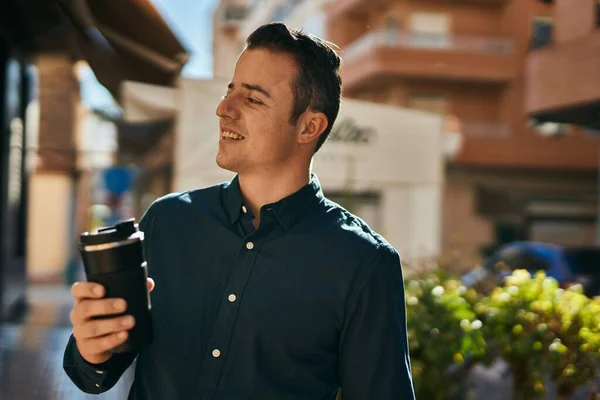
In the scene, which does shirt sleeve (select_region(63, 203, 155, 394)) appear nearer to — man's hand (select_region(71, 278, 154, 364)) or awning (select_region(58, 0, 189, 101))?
man's hand (select_region(71, 278, 154, 364))

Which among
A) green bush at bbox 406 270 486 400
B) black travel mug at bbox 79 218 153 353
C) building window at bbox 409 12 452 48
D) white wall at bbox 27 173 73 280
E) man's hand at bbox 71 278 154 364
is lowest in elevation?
white wall at bbox 27 173 73 280

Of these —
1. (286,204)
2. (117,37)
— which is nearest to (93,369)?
(286,204)

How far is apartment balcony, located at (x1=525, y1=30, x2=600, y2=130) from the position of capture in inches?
450

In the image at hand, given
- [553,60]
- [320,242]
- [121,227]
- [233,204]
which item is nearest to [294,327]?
[320,242]

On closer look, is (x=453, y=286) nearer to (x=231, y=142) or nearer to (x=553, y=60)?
(x=231, y=142)

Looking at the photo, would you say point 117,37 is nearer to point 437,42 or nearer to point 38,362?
point 38,362

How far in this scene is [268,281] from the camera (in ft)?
6.95

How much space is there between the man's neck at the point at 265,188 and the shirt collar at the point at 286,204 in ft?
0.06

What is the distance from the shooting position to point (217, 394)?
210cm

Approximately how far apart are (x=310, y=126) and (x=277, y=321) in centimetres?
49

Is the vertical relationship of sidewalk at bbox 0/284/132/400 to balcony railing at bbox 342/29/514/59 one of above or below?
below

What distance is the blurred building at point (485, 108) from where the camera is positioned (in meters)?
30.9

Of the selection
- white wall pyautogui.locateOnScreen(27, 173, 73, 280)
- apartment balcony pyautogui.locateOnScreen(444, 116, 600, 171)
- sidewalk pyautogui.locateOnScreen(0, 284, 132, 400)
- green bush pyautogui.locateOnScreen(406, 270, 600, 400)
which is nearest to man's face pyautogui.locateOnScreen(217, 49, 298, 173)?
green bush pyautogui.locateOnScreen(406, 270, 600, 400)

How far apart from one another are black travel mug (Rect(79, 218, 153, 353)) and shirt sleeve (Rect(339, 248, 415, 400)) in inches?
19.3
